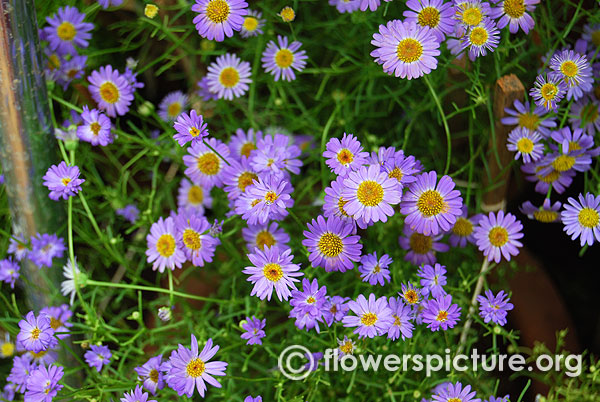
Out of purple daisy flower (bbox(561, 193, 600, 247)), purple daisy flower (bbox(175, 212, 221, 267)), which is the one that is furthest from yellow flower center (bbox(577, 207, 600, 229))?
purple daisy flower (bbox(175, 212, 221, 267))

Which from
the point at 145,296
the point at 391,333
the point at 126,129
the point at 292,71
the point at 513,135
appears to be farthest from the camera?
the point at 126,129

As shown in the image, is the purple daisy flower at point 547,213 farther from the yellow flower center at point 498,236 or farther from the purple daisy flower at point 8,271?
the purple daisy flower at point 8,271

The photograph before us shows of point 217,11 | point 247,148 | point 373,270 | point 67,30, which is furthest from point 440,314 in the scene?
point 67,30

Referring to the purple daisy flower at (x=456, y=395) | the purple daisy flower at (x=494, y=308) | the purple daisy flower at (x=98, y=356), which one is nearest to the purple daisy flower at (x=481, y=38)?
the purple daisy flower at (x=494, y=308)

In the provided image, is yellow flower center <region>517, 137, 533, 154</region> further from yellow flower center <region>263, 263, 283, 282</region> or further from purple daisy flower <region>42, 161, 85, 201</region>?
purple daisy flower <region>42, 161, 85, 201</region>

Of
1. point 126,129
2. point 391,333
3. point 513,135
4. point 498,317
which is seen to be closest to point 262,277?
point 391,333

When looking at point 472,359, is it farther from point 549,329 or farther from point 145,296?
point 145,296

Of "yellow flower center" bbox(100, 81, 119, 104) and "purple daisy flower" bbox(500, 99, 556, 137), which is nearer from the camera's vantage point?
"purple daisy flower" bbox(500, 99, 556, 137)
